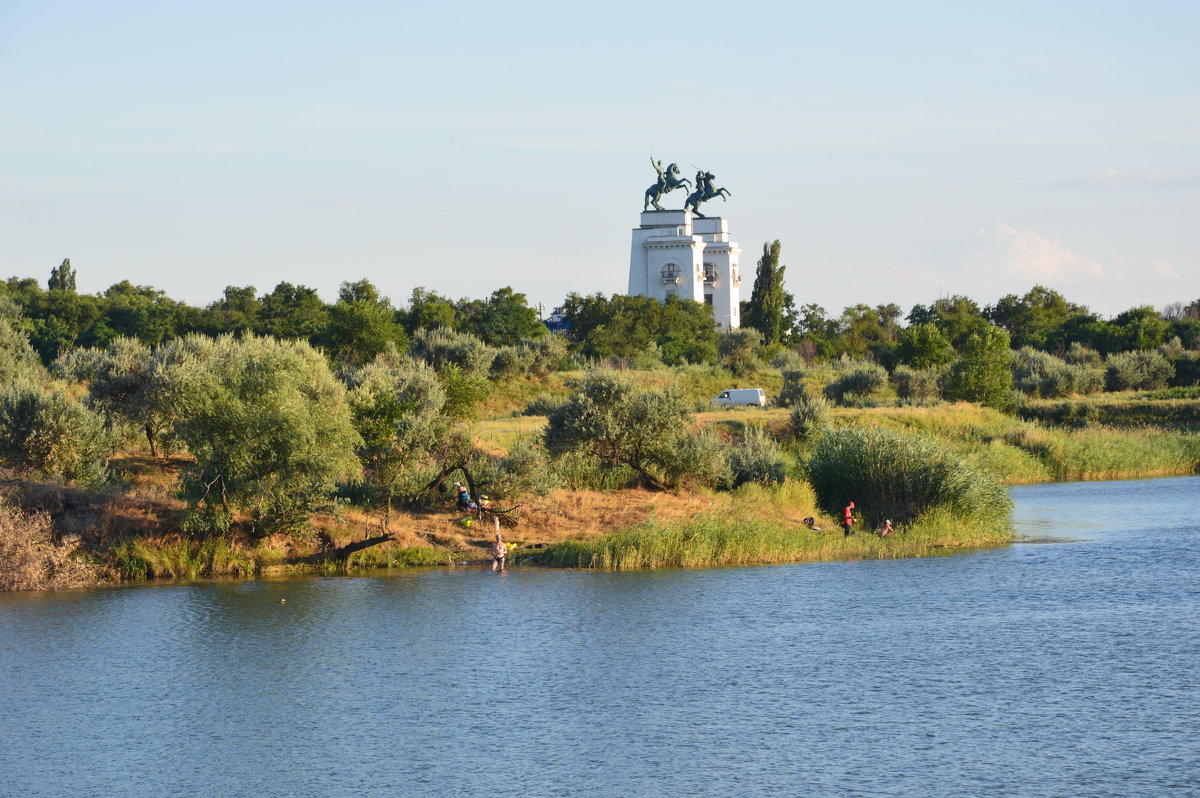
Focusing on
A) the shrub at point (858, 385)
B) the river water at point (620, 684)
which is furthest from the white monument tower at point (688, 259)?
the river water at point (620, 684)

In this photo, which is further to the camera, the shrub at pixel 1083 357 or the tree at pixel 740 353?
the shrub at pixel 1083 357

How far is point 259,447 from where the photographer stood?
3366cm

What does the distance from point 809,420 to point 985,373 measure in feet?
78.5

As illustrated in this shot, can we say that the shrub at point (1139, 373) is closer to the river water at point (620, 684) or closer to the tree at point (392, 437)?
the river water at point (620, 684)

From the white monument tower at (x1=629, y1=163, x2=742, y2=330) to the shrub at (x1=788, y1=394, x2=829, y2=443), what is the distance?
3166 inches

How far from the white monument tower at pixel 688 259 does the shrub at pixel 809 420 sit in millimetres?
80413

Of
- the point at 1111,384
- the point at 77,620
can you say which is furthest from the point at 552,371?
the point at 77,620

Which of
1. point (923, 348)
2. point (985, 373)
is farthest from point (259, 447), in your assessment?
point (923, 348)

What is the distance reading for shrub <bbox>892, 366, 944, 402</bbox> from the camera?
87.3 meters

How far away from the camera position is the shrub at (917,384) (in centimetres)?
8731

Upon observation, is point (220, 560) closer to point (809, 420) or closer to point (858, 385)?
point (809, 420)

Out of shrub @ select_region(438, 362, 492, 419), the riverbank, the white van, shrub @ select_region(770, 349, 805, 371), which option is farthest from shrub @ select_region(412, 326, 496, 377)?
the riverbank

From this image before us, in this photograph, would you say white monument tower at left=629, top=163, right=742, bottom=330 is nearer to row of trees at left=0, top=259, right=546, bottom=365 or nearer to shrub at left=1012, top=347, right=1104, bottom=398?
row of trees at left=0, top=259, right=546, bottom=365

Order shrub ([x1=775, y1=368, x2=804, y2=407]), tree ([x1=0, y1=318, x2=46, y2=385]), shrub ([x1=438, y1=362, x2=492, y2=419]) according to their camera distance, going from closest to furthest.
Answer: shrub ([x1=438, y1=362, x2=492, y2=419]) < tree ([x1=0, y1=318, x2=46, y2=385]) < shrub ([x1=775, y1=368, x2=804, y2=407])
